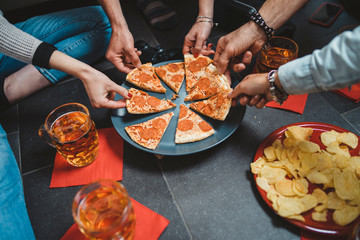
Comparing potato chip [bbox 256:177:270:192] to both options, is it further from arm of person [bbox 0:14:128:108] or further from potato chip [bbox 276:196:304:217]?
arm of person [bbox 0:14:128:108]

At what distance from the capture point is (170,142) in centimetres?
176

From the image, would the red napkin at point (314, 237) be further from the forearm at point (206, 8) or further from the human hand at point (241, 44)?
the forearm at point (206, 8)

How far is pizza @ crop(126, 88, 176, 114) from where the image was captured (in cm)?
193

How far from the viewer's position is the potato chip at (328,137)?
1.65 metres

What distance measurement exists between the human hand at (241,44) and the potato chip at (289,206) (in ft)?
3.55

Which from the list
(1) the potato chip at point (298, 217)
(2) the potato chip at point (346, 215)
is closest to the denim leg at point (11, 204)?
(1) the potato chip at point (298, 217)

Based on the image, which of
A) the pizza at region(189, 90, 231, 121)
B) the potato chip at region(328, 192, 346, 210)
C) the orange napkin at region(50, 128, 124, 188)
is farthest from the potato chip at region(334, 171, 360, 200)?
the orange napkin at region(50, 128, 124, 188)

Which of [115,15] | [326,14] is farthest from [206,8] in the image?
[326,14]

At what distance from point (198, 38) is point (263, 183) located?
1436mm

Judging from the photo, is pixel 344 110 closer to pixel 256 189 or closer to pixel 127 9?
pixel 256 189

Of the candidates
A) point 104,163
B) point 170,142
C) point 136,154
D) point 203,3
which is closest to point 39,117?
point 104,163

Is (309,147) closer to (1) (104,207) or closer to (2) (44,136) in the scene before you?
(1) (104,207)

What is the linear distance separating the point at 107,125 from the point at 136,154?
0.41m

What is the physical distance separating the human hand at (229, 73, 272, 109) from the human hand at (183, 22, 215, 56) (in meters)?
0.73
